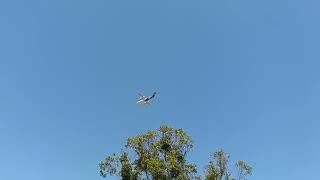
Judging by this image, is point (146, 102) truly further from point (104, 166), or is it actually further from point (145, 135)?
point (104, 166)

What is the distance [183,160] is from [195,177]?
6.24 feet

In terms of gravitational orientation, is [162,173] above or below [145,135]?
below

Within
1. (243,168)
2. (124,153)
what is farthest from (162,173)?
(243,168)

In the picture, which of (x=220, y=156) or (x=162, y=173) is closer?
(x=162, y=173)

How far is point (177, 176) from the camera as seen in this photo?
162ft

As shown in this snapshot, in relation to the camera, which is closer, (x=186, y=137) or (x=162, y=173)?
(x=162, y=173)

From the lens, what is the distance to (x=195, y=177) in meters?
49.8

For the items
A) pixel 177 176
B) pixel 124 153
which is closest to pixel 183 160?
pixel 177 176

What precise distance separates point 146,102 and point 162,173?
6.73 meters

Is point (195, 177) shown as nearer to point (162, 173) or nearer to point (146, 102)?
point (162, 173)

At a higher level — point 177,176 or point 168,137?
point 168,137

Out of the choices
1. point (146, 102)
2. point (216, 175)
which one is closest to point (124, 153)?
point (146, 102)

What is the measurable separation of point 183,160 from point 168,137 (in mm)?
2649

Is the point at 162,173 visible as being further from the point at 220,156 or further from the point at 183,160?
the point at 220,156
